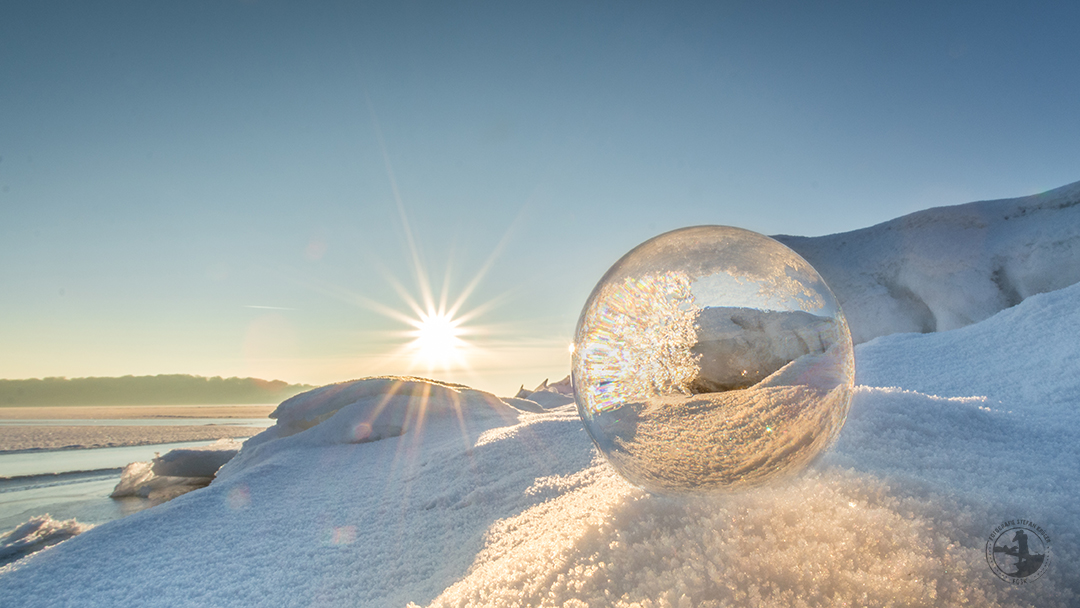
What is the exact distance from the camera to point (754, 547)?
1.36m

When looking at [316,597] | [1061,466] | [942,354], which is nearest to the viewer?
[1061,466]

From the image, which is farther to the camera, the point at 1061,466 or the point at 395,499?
the point at 395,499

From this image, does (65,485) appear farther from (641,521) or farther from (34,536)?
(641,521)

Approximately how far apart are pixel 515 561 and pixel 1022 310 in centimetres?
681

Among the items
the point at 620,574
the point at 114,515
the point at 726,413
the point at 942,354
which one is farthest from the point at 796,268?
the point at 114,515

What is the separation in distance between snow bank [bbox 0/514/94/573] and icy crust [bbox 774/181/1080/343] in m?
14.2

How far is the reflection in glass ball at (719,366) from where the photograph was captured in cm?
160

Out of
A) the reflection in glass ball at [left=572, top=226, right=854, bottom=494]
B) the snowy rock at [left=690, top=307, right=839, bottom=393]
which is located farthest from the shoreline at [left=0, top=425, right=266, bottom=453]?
the snowy rock at [left=690, top=307, right=839, bottom=393]

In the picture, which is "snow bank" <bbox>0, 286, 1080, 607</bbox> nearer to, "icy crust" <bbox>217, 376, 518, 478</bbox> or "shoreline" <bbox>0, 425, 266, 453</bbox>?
"icy crust" <bbox>217, 376, 518, 478</bbox>

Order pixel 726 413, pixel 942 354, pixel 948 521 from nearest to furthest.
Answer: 1. pixel 948 521
2. pixel 726 413
3. pixel 942 354

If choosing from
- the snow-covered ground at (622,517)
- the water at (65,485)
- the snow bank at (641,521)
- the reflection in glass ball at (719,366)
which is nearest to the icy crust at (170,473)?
the water at (65,485)

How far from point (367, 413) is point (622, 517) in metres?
5.52

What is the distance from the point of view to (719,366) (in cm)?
169

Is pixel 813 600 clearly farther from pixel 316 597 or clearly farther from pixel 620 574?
pixel 316 597
